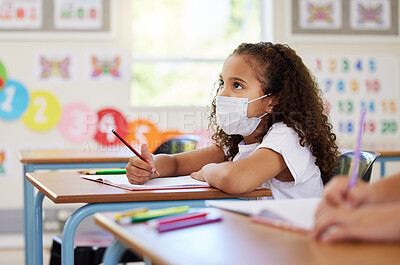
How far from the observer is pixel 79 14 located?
3.88 m

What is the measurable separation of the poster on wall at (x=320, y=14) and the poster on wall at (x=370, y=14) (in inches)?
4.6

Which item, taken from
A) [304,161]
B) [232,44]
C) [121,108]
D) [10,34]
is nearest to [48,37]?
[10,34]

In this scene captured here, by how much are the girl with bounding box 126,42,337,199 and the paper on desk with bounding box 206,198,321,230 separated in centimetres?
46

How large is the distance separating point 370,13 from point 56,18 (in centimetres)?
227

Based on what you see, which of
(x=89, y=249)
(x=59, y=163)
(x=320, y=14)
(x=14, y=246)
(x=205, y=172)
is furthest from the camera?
(x=320, y=14)

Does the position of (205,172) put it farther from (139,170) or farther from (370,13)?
(370,13)

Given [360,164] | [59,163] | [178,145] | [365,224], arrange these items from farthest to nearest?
[178,145] → [59,163] → [360,164] → [365,224]

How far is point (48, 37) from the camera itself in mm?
3838

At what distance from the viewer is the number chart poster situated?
417cm

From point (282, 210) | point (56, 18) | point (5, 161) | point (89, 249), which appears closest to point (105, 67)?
point (56, 18)

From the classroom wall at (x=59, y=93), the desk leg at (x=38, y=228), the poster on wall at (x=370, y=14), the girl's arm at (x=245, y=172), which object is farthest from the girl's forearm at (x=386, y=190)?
the poster on wall at (x=370, y=14)

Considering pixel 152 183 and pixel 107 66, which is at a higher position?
pixel 107 66

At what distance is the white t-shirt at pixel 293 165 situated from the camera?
1507mm

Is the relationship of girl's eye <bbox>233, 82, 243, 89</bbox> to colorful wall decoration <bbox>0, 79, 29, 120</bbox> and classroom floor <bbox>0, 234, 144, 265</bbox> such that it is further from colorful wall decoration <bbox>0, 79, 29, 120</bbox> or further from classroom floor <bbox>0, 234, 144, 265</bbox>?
colorful wall decoration <bbox>0, 79, 29, 120</bbox>
